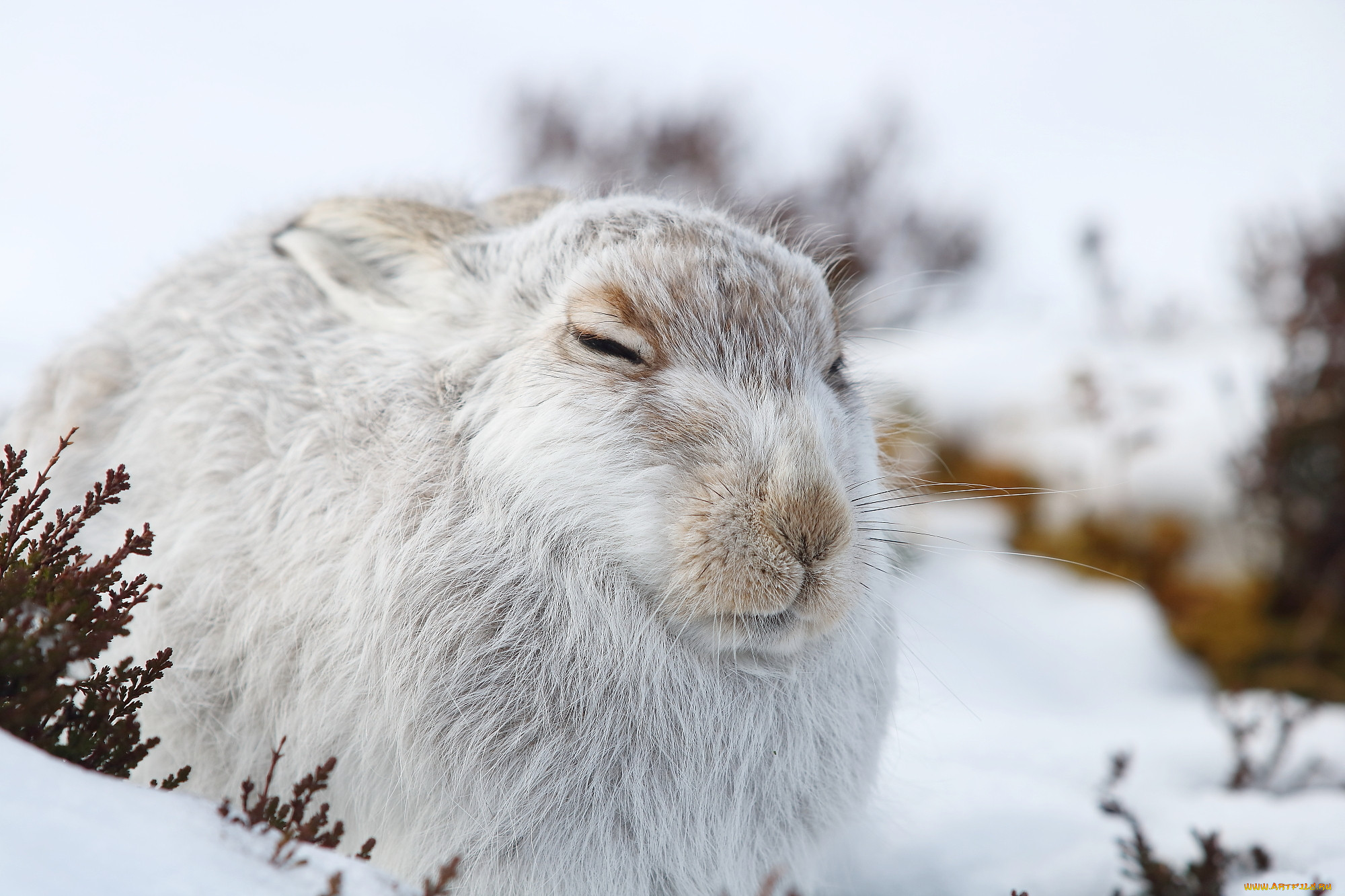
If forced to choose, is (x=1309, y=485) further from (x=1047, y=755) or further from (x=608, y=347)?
(x=608, y=347)

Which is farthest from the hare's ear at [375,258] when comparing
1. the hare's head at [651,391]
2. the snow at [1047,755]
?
the snow at [1047,755]

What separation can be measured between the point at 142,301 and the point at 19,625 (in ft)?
5.69

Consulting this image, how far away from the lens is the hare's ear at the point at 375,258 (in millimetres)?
2295

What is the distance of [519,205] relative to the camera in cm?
290

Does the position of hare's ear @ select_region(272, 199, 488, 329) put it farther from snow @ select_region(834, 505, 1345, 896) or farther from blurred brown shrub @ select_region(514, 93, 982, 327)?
blurred brown shrub @ select_region(514, 93, 982, 327)

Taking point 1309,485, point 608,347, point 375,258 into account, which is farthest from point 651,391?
point 1309,485

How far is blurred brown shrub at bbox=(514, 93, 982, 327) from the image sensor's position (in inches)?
342

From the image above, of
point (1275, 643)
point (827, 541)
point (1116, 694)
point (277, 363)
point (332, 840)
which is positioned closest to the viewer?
point (332, 840)

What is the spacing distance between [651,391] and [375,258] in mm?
1009

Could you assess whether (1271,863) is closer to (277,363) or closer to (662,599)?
(662,599)

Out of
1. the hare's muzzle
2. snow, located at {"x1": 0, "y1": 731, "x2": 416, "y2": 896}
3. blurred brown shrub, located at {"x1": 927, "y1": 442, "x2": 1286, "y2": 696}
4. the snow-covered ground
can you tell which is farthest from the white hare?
blurred brown shrub, located at {"x1": 927, "y1": 442, "x2": 1286, "y2": 696}

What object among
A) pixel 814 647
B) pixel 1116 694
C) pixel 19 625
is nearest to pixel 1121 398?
pixel 1116 694

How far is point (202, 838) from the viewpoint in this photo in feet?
4.31

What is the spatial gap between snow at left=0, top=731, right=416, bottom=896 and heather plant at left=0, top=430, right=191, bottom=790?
0.38ft
